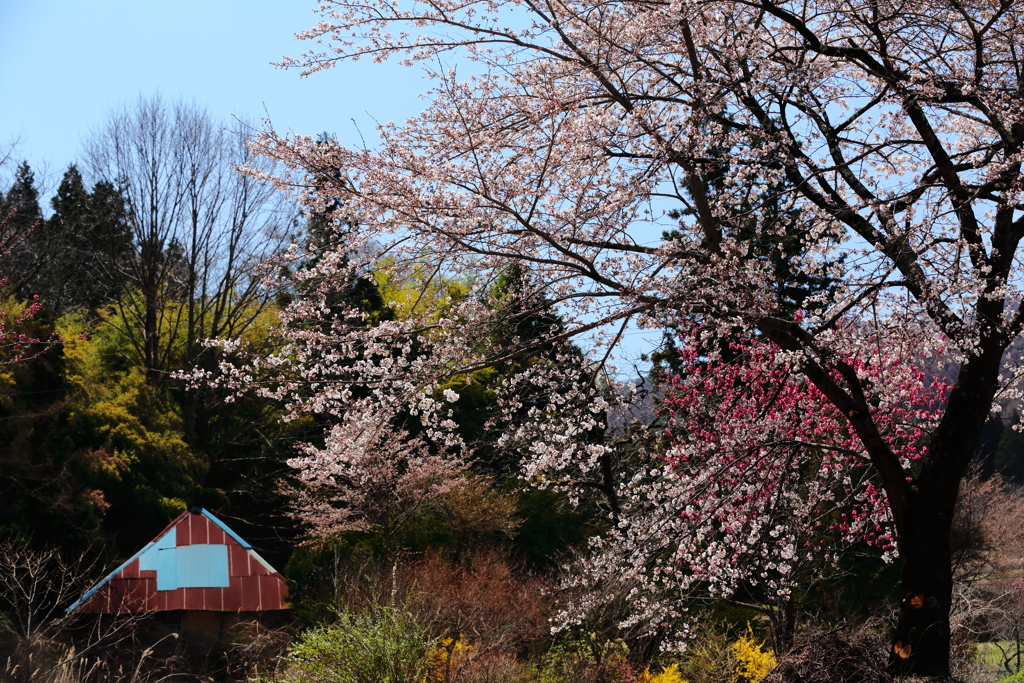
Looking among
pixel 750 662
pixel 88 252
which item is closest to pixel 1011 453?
pixel 750 662

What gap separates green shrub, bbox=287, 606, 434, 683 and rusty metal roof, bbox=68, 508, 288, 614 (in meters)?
7.53

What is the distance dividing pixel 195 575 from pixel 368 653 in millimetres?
8270

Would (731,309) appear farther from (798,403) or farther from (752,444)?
(798,403)

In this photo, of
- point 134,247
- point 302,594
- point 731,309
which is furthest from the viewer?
point 134,247

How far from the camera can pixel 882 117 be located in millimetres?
6648

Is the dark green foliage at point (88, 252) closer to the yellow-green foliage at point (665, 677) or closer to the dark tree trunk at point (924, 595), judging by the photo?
the yellow-green foliage at point (665, 677)

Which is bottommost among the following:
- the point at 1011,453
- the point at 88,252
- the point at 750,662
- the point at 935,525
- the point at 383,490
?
the point at 750,662

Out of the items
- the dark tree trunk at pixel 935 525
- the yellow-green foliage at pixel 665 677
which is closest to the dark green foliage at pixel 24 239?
the yellow-green foliage at pixel 665 677

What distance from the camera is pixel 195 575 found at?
12938mm

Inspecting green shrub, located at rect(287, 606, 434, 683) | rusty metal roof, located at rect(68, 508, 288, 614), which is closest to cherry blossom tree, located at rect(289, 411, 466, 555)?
rusty metal roof, located at rect(68, 508, 288, 614)

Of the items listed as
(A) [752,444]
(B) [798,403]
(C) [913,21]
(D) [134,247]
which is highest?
(D) [134,247]

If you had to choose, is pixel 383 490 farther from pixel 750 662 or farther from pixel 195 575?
pixel 750 662

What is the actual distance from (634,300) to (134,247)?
17.7m

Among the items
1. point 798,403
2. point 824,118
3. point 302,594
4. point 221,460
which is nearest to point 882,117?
point 824,118
